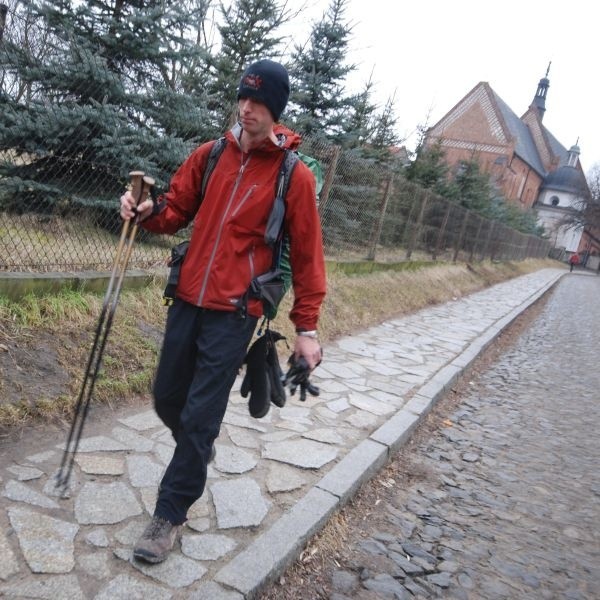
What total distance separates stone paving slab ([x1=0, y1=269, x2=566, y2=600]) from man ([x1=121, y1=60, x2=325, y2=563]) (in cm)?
20

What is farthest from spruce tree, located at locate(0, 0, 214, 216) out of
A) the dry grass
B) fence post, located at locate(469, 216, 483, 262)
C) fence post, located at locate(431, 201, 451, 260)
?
fence post, located at locate(469, 216, 483, 262)

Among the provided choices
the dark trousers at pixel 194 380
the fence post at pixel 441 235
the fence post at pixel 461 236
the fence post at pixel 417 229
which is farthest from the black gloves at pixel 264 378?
the fence post at pixel 461 236

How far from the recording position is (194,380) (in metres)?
2.40

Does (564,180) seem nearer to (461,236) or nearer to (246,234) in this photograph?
(461,236)

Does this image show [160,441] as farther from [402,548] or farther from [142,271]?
[142,271]

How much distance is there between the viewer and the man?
2336mm

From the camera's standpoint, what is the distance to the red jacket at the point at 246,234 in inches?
92.1

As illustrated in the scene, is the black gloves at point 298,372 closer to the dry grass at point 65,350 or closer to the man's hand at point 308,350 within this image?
the man's hand at point 308,350

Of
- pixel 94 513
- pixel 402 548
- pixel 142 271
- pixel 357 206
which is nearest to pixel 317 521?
pixel 402 548

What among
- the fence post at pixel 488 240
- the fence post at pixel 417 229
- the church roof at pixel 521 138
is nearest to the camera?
the fence post at pixel 417 229

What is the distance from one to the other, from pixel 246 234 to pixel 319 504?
5.49 feet

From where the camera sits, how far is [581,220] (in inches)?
2500

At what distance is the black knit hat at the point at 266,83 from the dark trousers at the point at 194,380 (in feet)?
2.98

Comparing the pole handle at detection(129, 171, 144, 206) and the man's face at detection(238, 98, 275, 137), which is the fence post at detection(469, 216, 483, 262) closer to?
the man's face at detection(238, 98, 275, 137)
